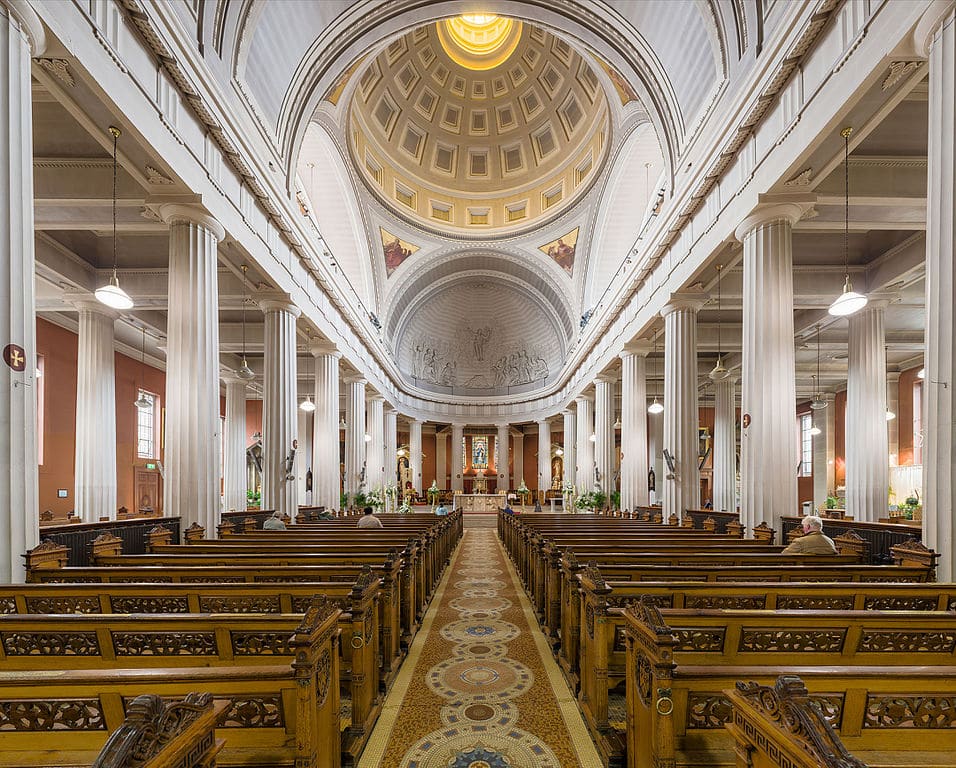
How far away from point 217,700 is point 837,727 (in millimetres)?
2240

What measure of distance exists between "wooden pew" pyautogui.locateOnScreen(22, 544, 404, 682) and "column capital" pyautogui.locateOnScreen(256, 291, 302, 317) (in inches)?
287

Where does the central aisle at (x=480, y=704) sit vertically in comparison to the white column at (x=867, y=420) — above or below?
below

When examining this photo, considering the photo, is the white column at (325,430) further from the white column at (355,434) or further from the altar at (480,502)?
the altar at (480,502)

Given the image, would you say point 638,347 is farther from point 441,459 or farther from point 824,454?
point 441,459

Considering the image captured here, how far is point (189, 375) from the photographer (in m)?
7.66

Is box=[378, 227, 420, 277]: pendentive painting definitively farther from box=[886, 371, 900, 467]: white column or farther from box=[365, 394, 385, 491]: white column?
box=[886, 371, 900, 467]: white column

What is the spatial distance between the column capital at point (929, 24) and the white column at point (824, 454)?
2044 cm

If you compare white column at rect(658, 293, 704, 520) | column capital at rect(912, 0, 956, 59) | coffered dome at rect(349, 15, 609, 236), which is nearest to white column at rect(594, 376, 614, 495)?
white column at rect(658, 293, 704, 520)

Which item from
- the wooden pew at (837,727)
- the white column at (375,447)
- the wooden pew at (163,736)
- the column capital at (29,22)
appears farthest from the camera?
the white column at (375,447)

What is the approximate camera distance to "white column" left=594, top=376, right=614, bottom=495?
63.3 ft

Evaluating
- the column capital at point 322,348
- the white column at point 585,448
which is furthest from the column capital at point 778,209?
the white column at point 585,448

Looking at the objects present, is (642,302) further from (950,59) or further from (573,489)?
(573,489)

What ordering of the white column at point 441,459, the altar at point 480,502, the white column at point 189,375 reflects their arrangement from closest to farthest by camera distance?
the white column at point 189,375 < the altar at point 480,502 < the white column at point 441,459

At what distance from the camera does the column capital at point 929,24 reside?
429 centimetres
